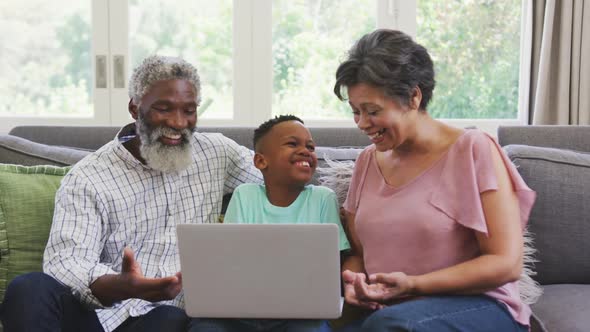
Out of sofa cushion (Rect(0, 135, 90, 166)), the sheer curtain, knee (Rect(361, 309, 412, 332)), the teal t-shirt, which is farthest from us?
the sheer curtain

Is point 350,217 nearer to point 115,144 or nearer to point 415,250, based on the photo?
point 415,250

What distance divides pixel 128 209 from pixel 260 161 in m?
0.37

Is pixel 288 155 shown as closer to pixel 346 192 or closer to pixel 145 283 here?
pixel 346 192

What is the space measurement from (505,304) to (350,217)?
0.44m

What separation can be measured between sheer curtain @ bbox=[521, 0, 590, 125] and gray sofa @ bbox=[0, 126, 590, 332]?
0.99 metres

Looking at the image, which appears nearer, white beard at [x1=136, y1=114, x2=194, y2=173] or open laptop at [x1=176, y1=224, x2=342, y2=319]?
open laptop at [x1=176, y1=224, x2=342, y2=319]

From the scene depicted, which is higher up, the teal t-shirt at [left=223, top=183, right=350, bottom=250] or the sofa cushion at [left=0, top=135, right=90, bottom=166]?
the sofa cushion at [left=0, top=135, right=90, bottom=166]

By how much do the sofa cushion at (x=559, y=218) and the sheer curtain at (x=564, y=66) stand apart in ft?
4.15

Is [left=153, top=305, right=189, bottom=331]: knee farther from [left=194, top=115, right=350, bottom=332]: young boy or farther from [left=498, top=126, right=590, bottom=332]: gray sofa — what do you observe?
[left=498, top=126, right=590, bottom=332]: gray sofa

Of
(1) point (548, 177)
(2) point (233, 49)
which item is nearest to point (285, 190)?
(1) point (548, 177)

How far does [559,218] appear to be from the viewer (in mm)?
2070

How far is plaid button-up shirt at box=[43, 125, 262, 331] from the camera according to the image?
1798 mm

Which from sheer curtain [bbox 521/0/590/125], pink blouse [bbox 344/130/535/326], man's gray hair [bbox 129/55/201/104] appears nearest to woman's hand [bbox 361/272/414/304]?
pink blouse [bbox 344/130/535/326]

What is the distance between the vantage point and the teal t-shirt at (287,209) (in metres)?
1.88
